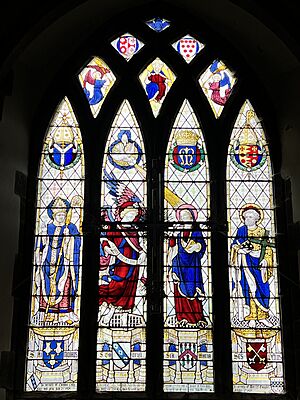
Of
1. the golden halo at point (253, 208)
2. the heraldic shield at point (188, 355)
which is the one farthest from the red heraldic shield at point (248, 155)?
the heraldic shield at point (188, 355)

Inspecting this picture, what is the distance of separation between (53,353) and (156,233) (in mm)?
1392

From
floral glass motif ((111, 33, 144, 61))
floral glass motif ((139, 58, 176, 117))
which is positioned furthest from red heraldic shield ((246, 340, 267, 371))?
floral glass motif ((111, 33, 144, 61))

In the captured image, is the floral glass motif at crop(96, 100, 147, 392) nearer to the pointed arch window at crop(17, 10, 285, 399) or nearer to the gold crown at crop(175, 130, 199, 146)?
the pointed arch window at crop(17, 10, 285, 399)

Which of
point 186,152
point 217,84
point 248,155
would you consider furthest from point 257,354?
point 217,84

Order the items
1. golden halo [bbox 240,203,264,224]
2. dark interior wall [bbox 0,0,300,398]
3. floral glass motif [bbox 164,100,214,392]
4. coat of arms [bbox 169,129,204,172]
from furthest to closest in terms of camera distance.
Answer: coat of arms [bbox 169,129,204,172], golden halo [bbox 240,203,264,224], floral glass motif [bbox 164,100,214,392], dark interior wall [bbox 0,0,300,398]

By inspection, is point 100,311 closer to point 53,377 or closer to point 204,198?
point 53,377

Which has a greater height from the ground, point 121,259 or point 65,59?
point 65,59

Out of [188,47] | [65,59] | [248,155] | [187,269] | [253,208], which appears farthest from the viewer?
[188,47]

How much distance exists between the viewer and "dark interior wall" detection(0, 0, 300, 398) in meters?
6.27

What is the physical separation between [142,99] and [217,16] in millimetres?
1075

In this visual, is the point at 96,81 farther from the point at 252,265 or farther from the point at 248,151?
the point at 252,265

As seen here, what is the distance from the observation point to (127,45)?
7.72 metres

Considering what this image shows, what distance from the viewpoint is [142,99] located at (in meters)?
7.49

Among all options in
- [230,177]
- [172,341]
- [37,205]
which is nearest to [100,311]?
[172,341]
